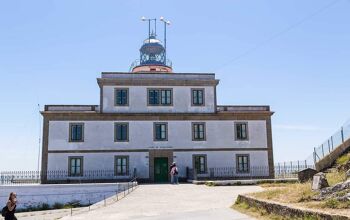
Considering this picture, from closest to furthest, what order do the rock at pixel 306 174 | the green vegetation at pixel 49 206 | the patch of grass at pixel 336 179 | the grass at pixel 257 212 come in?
1. the grass at pixel 257 212
2. the patch of grass at pixel 336 179
3. the rock at pixel 306 174
4. the green vegetation at pixel 49 206

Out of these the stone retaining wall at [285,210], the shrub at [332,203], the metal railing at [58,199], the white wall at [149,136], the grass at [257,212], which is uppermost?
the white wall at [149,136]

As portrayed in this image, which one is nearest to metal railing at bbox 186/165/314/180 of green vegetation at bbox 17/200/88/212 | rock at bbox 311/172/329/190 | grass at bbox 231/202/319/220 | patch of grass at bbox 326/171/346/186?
green vegetation at bbox 17/200/88/212

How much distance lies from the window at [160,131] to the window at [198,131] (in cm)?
249

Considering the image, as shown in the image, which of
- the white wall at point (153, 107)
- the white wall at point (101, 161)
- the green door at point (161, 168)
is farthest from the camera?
the white wall at point (153, 107)

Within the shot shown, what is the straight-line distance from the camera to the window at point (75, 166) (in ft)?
107

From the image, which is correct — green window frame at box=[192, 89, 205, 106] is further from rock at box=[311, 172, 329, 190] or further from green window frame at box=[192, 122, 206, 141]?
rock at box=[311, 172, 329, 190]

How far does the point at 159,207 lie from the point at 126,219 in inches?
127

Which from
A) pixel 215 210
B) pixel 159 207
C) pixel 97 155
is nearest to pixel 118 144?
pixel 97 155

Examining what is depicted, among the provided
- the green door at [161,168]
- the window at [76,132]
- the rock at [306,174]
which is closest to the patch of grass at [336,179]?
the rock at [306,174]

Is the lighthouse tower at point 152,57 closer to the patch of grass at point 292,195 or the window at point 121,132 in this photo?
the window at point 121,132

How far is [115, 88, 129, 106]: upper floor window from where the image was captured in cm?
3428

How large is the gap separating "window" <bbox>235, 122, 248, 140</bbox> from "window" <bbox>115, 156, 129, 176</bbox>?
399 inches

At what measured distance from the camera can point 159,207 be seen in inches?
593

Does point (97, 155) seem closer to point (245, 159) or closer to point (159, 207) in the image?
point (245, 159)
